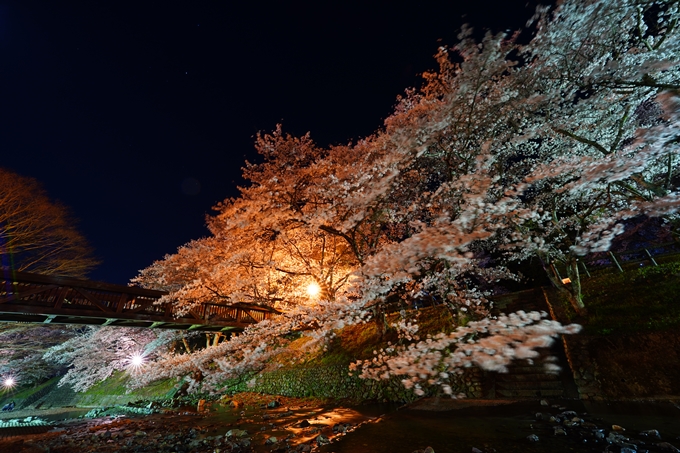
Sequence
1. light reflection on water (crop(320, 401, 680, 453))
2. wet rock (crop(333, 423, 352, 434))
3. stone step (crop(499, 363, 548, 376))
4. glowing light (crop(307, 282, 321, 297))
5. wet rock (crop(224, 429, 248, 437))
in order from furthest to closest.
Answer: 1. glowing light (crop(307, 282, 321, 297))
2. stone step (crop(499, 363, 548, 376))
3. wet rock (crop(224, 429, 248, 437))
4. wet rock (crop(333, 423, 352, 434))
5. light reflection on water (crop(320, 401, 680, 453))

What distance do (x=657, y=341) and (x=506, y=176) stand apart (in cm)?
679

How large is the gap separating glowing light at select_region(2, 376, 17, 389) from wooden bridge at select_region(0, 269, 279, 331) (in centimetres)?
2816

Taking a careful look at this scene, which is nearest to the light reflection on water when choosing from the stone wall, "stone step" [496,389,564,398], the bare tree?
"stone step" [496,389,564,398]

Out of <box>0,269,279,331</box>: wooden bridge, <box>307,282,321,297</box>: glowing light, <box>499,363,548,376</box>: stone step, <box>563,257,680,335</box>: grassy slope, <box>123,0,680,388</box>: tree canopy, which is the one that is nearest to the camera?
<box>123,0,680,388</box>: tree canopy

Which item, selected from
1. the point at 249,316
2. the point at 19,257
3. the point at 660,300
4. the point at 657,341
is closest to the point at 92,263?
the point at 19,257

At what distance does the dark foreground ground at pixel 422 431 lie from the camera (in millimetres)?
4676

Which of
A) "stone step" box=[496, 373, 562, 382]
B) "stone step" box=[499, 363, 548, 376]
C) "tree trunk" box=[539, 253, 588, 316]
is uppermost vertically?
"tree trunk" box=[539, 253, 588, 316]

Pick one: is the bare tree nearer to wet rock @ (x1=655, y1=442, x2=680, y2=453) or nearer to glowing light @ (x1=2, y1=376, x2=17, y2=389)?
wet rock @ (x1=655, y1=442, x2=680, y2=453)

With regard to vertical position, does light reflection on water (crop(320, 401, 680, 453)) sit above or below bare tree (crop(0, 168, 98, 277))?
below

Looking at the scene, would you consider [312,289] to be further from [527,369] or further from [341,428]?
[527,369]

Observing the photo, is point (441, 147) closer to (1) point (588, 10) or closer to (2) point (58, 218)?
(1) point (588, 10)

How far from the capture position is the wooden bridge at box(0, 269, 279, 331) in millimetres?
10648

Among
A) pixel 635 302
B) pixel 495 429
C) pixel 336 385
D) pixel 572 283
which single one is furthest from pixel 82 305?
pixel 635 302

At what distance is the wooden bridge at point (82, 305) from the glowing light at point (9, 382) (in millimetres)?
28158
